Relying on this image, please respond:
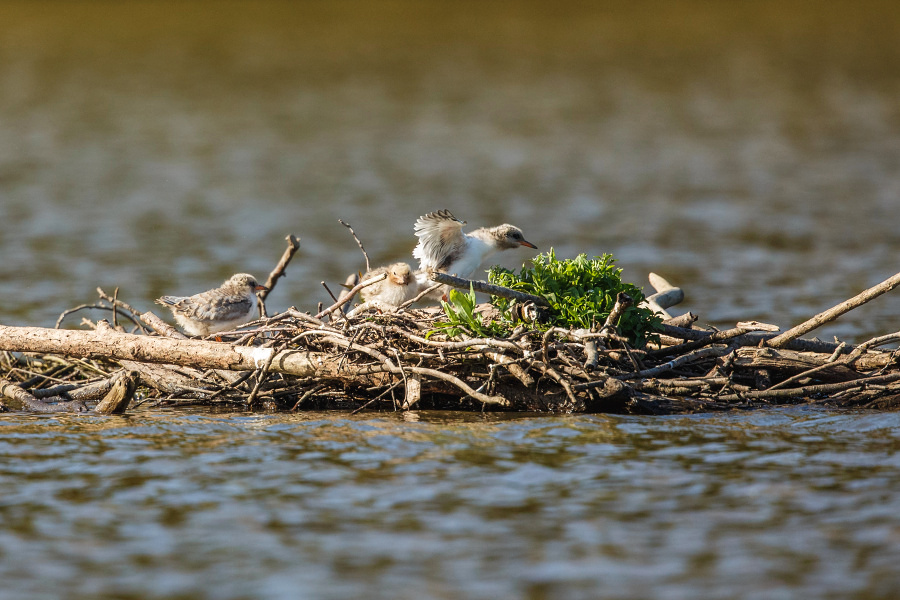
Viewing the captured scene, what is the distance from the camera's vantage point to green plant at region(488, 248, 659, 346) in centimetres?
939

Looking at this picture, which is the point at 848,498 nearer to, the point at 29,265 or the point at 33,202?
the point at 29,265

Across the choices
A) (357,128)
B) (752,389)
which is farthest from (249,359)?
(357,128)

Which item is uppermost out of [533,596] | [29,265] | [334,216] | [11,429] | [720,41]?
[720,41]

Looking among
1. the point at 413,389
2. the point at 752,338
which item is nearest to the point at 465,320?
the point at 413,389

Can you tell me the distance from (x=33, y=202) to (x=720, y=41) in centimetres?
2496

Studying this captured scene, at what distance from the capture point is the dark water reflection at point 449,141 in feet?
66.4

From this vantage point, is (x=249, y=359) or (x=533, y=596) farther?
(x=249, y=359)

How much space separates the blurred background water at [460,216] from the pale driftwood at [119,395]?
274mm

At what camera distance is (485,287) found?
9.05 m

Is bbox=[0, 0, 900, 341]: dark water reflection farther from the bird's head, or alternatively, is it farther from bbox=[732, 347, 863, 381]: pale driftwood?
bbox=[732, 347, 863, 381]: pale driftwood

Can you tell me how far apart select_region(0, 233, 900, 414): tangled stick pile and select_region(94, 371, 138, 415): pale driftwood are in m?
0.01

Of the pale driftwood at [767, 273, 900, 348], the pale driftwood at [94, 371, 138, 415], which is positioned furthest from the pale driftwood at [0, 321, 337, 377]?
the pale driftwood at [767, 273, 900, 348]

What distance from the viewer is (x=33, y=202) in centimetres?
2591

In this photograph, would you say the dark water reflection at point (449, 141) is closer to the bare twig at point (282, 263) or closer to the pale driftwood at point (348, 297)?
the bare twig at point (282, 263)
